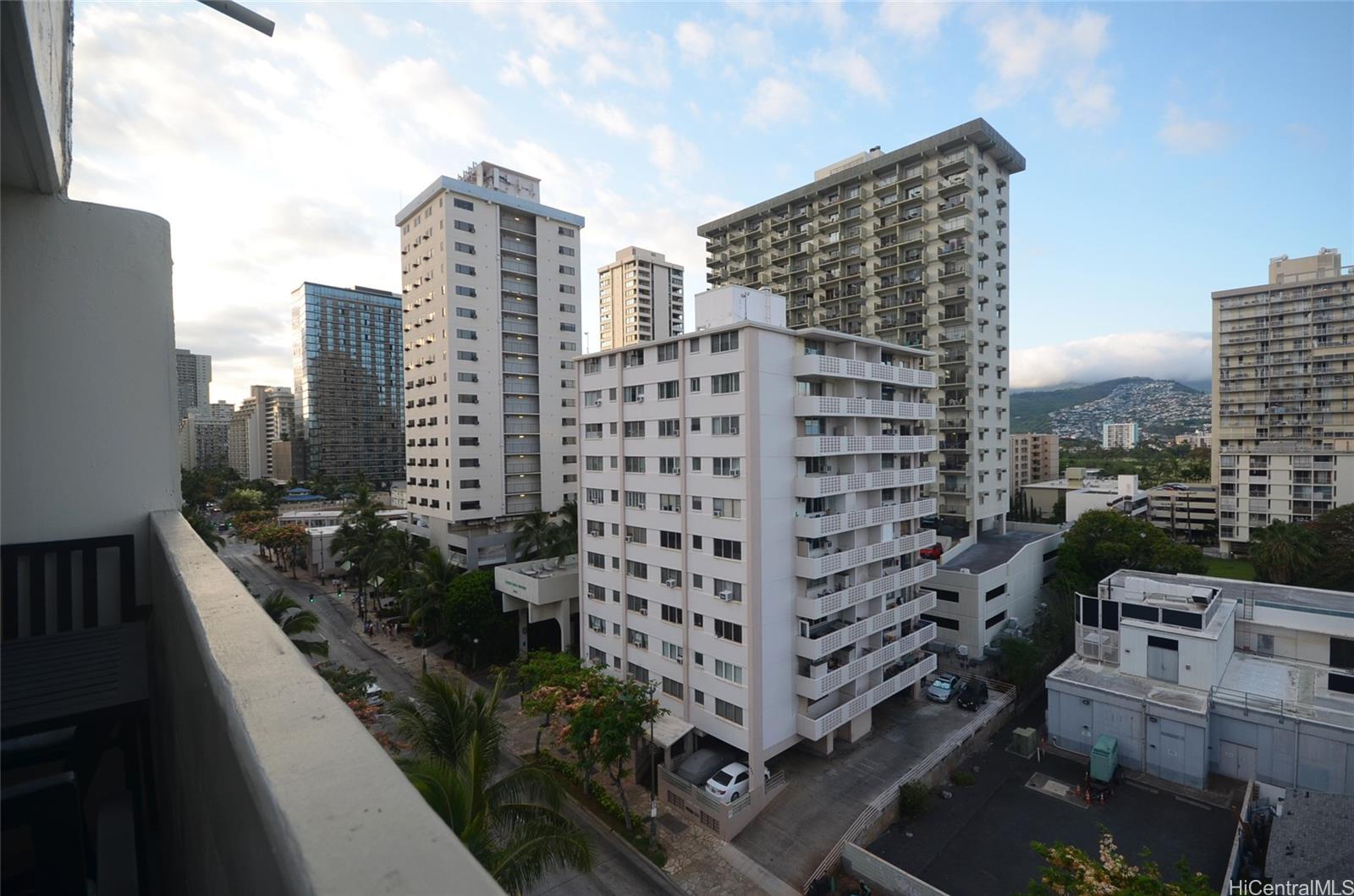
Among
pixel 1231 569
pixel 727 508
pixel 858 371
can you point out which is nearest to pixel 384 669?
pixel 727 508

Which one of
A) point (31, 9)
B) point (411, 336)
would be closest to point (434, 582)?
point (411, 336)

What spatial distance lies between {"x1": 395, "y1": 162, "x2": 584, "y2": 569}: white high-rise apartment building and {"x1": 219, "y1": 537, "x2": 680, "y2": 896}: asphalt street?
23.5 ft

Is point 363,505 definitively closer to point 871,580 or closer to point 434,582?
point 434,582

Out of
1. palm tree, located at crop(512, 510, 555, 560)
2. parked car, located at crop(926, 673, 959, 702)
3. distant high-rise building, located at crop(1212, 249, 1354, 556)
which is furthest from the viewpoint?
distant high-rise building, located at crop(1212, 249, 1354, 556)

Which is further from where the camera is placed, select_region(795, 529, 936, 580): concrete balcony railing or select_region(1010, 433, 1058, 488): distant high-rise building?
select_region(1010, 433, 1058, 488): distant high-rise building

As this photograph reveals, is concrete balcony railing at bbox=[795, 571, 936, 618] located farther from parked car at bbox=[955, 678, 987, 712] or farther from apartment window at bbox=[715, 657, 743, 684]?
parked car at bbox=[955, 678, 987, 712]

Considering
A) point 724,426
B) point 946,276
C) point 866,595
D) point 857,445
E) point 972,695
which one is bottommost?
point 972,695

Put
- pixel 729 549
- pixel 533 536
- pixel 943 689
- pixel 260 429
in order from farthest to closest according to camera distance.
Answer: pixel 260 429 < pixel 533 536 < pixel 943 689 < pixel 729 549

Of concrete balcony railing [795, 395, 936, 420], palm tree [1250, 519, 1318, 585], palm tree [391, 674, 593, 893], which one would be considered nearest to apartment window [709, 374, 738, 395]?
concrete balcony railing [795, 395, 936, 420]

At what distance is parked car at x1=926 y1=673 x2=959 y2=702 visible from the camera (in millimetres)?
24719

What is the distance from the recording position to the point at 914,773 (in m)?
18.9

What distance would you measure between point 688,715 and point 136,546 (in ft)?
57.5

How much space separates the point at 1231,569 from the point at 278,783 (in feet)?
200

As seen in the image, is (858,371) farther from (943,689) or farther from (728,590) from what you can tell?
(943,689)
